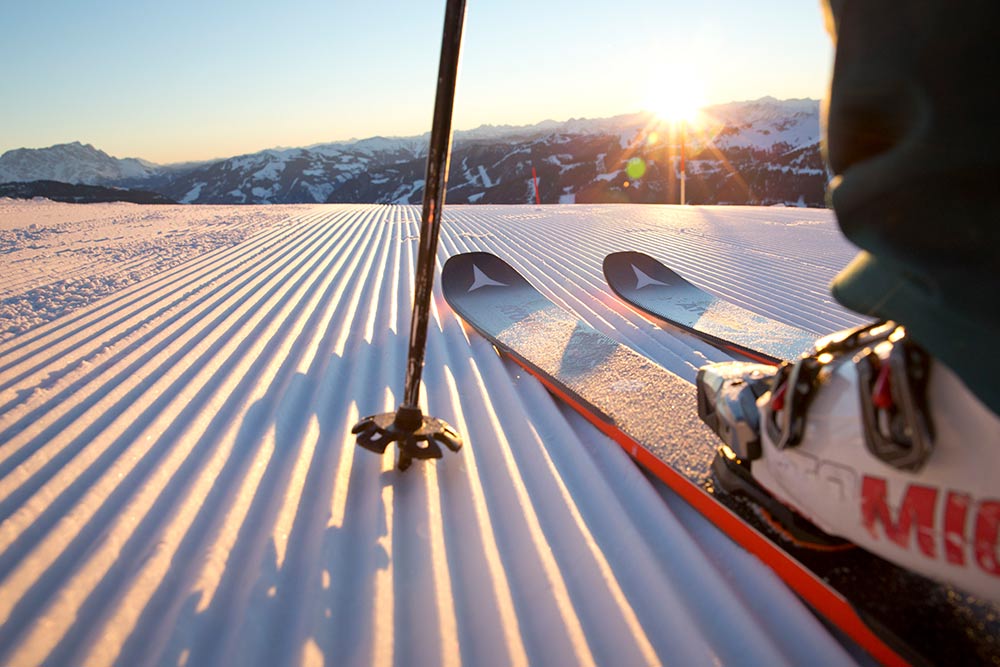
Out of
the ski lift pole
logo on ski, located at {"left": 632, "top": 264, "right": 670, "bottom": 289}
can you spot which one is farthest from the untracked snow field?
logo on ski, located at {"left": 632, "top": 264, "right": 670, "bottom": 289}

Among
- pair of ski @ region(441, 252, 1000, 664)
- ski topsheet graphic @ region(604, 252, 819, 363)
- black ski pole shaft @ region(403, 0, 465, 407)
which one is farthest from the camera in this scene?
ski topsheet graphic @ region(604, 252, 819, 363)

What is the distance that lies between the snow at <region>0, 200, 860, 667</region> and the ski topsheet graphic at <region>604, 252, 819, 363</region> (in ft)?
0.44

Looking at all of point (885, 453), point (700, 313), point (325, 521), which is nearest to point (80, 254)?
point (325, 521)

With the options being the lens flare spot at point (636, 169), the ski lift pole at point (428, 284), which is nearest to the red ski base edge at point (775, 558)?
the ski lift pole at point (428, 284)

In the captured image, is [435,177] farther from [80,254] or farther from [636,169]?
[636,169]

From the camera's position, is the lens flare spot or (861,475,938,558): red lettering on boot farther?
the lens flare spot

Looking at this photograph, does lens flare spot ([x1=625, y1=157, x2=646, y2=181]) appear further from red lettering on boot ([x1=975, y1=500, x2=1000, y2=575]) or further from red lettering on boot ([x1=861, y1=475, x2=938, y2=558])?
red lettering on boot ([x1=975, y1=500, x2=1000, y2=575])

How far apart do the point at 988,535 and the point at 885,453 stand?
0.14 m

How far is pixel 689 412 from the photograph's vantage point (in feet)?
5.20

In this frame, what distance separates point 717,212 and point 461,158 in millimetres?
70868

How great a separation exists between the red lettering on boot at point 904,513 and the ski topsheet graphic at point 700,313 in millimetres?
1549

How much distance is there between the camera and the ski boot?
646 millimetres

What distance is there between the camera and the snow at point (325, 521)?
0.92 meters

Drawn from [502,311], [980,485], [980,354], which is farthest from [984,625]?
[502,311]
